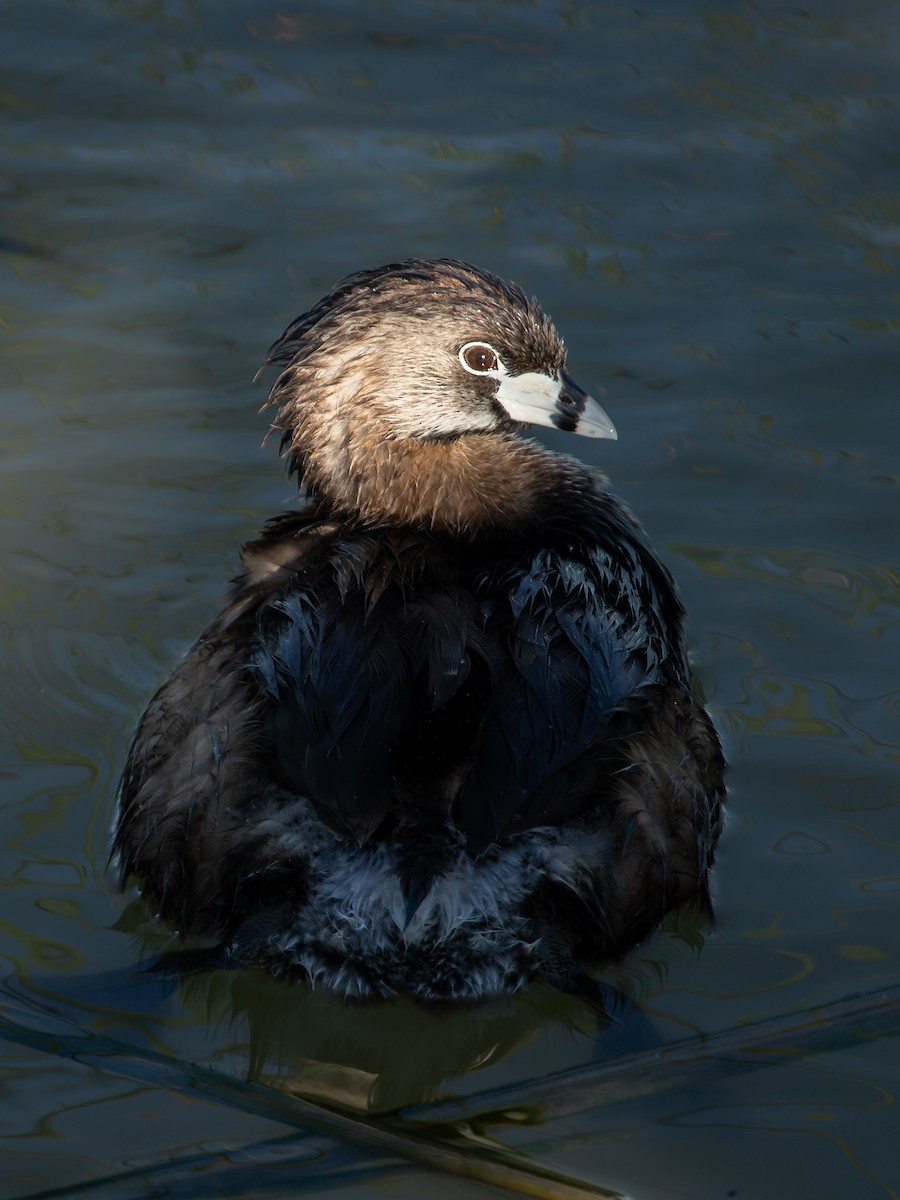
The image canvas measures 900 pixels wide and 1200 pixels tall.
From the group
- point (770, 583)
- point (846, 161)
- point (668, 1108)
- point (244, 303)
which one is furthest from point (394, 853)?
point (846, 161)

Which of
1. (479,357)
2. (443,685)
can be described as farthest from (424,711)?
(479,357)

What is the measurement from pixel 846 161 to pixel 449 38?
7.12ft

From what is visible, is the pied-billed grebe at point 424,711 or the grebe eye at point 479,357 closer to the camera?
the pied-billed grebe at point 424,711

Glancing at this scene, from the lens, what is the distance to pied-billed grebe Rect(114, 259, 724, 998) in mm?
3539

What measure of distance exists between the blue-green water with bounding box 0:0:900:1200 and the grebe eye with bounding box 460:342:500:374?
1171 mm

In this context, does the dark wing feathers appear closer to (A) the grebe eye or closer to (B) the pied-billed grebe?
(B) the pied-billed grebe

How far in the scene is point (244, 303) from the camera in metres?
6.50

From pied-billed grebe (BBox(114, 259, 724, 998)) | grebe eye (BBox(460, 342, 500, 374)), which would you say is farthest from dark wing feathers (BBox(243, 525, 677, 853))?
grebe eye (BBox(460, 342, 500, 374))

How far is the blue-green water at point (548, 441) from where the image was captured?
140 inches

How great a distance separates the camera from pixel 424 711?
11.8 feet

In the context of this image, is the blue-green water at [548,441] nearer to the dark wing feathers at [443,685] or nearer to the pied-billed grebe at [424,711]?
the pied-billed grebe at [424,711]

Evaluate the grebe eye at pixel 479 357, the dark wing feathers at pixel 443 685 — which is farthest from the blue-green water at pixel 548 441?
the grebe eye at pixel 479 357

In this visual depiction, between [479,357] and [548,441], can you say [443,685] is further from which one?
[548,441]

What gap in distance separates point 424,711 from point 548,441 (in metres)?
2.59
